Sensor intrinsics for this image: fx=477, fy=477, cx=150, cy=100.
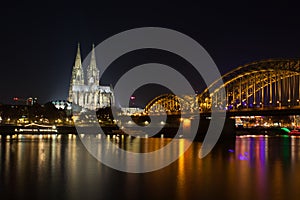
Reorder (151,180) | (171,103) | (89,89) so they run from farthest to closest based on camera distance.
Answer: (89,89) < (171,103) < (151,180)

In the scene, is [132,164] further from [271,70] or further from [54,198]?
[271,70]

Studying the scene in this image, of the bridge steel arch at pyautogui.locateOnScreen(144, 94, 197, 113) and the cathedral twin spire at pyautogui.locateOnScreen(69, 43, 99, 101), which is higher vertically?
the cathedral twin spire at pyautogui.locateOnScreen(69, 43, 99, 101)

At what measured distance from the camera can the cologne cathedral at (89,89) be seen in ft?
575

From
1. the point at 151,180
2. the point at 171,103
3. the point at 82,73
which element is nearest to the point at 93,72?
the point at 82,73

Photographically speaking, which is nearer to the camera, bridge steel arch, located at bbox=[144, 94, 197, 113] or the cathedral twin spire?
bridge steel arch, located at bbox=[144, 94, 197, 113]

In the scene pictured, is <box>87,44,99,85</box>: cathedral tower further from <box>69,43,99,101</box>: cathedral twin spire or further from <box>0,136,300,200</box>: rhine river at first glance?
<box>0,136,300,200</box>: rhine river

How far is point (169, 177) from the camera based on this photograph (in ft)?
86.8

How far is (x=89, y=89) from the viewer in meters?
177

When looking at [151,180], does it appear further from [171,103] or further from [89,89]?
[89,89]

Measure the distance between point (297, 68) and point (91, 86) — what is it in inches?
4918

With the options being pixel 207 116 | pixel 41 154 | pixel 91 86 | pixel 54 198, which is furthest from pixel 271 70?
pixel 91 86

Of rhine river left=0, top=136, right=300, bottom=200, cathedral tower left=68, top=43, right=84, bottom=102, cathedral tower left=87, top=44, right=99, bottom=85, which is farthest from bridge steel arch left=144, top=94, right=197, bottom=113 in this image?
cathedral tower left=68, top=43, right=84, bottom=102

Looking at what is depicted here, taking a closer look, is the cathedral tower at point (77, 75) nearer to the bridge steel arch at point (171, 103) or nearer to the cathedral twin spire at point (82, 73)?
the cathedral twin spire at point (82, 73)

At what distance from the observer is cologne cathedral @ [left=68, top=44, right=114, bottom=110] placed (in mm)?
175125
